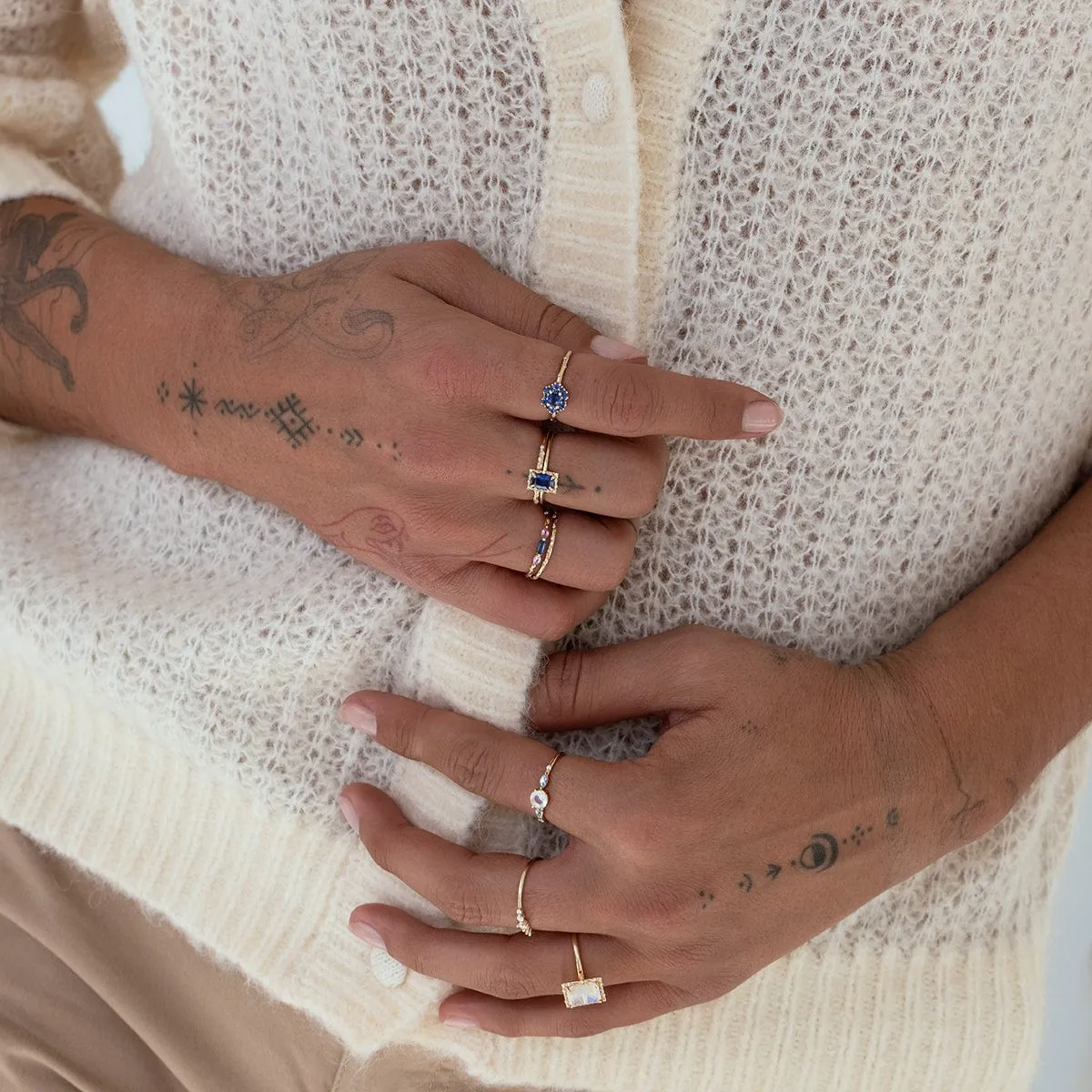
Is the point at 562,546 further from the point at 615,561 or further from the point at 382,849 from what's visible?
the point at 382,849

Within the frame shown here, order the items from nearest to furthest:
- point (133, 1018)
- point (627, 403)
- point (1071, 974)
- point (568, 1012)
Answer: point (627, 403) → point (568, 1012) → point (133, 1018) → point (1071, 974)

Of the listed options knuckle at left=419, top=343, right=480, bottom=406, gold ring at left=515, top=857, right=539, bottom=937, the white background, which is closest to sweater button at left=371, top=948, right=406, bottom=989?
gold ring at left=515, top=857, right=539, bottom=937

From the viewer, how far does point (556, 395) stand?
659mm

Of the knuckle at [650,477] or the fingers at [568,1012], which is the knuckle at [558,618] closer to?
the knuckle at [650,477]

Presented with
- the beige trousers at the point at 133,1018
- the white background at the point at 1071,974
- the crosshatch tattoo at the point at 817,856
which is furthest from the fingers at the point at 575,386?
the white background at the point at 1071,974

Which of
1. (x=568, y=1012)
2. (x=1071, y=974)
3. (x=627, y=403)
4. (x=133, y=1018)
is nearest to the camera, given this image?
(x=627, y=403)

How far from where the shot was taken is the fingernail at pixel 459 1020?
0.77 metres

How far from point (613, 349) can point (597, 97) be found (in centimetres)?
18

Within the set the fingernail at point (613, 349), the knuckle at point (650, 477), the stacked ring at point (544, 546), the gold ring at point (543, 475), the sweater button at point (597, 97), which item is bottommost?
the stacked ring at point (544, 546)

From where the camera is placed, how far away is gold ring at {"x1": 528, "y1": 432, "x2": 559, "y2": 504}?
0.67m

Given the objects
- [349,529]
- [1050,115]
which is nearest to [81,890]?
[349,529]

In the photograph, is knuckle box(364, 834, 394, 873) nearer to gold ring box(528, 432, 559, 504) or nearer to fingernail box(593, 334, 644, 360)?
gold ring box(528, 432, 559, 504)

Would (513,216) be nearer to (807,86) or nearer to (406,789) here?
(807,86)

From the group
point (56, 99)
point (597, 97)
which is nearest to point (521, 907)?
point (597, 97)
